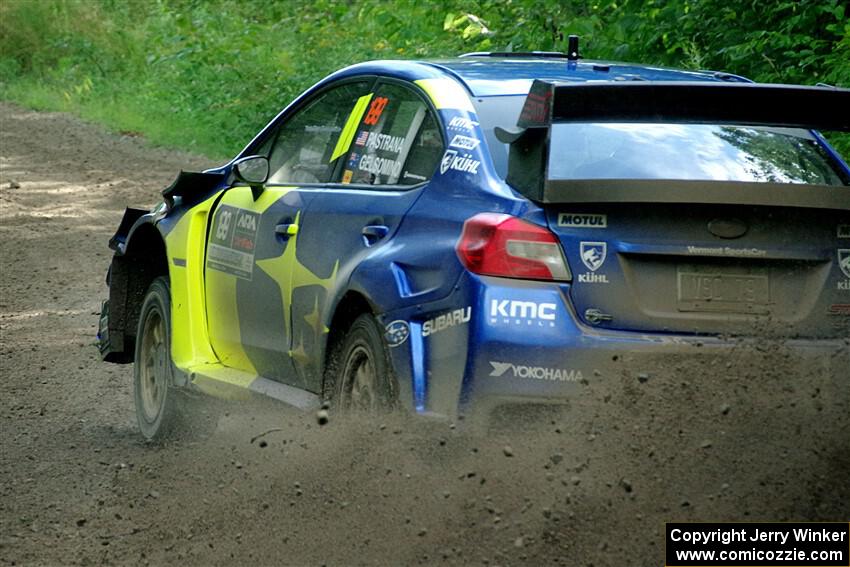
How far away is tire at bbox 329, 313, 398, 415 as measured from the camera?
487cm

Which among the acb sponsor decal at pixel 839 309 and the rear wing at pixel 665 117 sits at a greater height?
the rear wing at pixel 665 117

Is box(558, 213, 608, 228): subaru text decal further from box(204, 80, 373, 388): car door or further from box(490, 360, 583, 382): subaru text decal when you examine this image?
box(204, 80, 373, 388): car door

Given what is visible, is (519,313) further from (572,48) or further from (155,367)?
(155,367)

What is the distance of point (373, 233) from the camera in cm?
516

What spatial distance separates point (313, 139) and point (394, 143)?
2.70 ft

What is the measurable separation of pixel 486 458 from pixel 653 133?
1288mm

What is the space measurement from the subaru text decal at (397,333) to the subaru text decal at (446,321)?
0.10 metres

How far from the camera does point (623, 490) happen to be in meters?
4.29

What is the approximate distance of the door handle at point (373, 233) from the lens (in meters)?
5.11

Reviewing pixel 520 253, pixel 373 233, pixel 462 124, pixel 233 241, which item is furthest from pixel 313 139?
pixel 520 253

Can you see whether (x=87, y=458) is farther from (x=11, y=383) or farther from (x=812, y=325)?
(x=812, y=325)

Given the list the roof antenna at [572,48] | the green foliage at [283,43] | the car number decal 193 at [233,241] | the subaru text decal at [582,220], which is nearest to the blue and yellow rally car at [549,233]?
the subaru text decal at [582,220]

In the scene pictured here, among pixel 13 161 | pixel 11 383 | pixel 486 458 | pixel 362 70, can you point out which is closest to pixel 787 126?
pixel 486 458

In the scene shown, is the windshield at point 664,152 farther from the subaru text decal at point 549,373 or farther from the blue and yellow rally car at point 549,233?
the subaru text decal at point 549,373
